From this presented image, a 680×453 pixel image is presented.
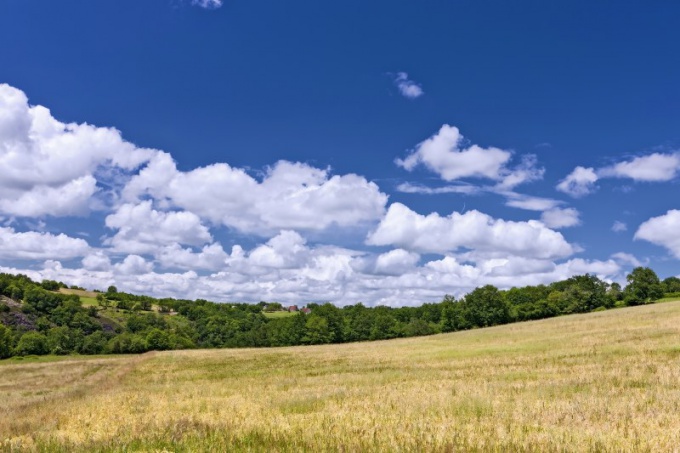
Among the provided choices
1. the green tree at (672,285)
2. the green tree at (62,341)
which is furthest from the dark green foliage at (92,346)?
the green tree at (672,285)

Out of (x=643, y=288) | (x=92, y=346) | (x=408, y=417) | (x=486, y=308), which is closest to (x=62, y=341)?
(x=92, y=346)

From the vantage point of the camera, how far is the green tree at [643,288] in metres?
131

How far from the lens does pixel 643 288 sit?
132250 mm

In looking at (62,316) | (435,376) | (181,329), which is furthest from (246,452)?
(62,316)

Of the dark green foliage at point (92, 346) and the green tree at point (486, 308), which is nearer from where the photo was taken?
the green tree at point (486, 308)

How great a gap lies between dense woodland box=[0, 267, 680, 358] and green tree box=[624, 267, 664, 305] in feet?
0.78

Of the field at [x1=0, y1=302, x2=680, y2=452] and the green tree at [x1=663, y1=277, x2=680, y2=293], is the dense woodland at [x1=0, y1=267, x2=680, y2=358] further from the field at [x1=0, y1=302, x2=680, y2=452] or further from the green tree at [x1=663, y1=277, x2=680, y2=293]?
the field at [x1=0, y1=302, x2=680, y2=452]

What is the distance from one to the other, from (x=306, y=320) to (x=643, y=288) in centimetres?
10155

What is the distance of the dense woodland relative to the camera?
438ft

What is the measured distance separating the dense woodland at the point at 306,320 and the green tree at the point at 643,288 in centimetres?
24

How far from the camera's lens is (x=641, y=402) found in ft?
37.3

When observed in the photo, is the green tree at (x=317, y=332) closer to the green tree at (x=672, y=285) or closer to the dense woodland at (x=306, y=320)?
the dense woodland at (x=306, y=320)

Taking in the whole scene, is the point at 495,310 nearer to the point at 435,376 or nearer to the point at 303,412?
the point at 435,376

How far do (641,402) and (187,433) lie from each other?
10.6m
